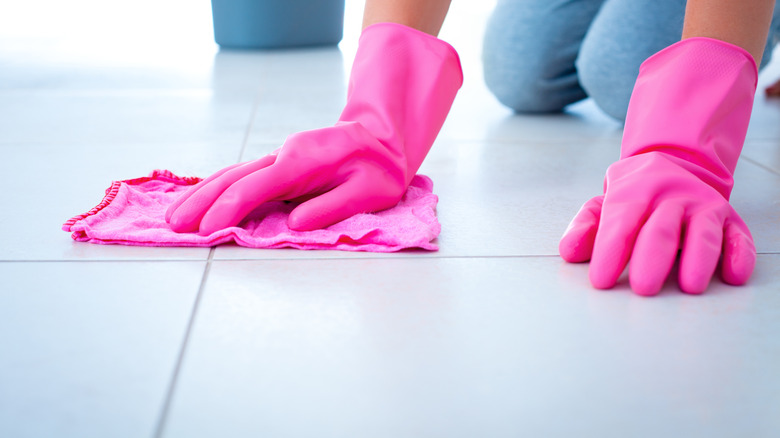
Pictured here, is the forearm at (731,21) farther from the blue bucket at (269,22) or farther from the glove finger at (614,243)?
the blue bucket at (269,22)

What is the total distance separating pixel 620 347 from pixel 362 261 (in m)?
0.27

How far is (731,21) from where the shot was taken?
0.81 m

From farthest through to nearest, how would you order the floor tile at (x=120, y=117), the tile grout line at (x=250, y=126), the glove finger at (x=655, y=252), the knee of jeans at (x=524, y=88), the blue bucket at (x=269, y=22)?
the blue bucket at (x=269, y=22)
the knee of jeans at (x=524, y=88)
the floor tile at (x=120, y=117)
the tile grout line at (x=250, y=126)
the glove finger at (x=655, y=252)

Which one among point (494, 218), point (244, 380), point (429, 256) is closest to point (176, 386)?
point (244, 380)

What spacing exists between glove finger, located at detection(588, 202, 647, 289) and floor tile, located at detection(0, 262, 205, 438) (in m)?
0.36

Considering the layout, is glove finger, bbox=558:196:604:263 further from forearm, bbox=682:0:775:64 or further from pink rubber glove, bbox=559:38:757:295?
forearm, bbox=682:0:775:64

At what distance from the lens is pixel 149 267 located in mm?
717

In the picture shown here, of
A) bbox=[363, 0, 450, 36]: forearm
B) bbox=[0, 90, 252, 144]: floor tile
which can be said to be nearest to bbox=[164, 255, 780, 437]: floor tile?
bbox=[363, 0, 450, 36]: forearm

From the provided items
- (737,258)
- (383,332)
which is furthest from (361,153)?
(737,258)

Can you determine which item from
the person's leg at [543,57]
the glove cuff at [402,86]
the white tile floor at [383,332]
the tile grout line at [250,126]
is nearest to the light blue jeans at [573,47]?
the person's leg at [543,57]

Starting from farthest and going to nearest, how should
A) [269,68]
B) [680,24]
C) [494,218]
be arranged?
[269,68] → [680,24] → [494,218]

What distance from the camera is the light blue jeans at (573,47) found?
1.44m

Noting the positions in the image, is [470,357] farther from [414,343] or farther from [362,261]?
[362,261]

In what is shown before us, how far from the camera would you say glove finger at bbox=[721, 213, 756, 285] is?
69 centimetres
